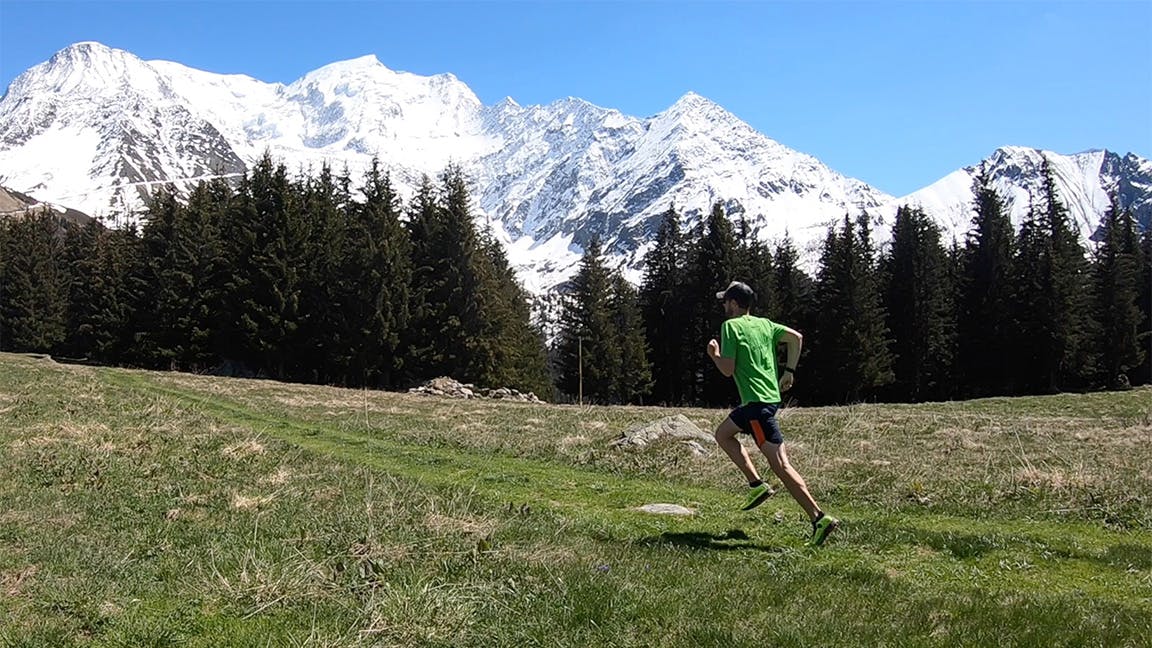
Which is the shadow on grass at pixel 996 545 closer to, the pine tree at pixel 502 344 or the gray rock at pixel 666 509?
the gray rock at pixel 666 509

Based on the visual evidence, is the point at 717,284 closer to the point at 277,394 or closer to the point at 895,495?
the point at 277,394

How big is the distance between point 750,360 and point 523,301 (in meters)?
64.3

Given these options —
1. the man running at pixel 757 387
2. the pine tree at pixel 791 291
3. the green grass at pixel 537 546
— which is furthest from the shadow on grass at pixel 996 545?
the pine tree at pixel 791 291

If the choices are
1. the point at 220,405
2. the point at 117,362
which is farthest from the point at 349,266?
the point at 220,405

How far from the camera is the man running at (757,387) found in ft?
25.6

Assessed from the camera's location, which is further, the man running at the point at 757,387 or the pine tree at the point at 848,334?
the pine tree at the point at 848,334

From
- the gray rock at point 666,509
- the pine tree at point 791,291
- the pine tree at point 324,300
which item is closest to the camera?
the gray rock at point 666,509

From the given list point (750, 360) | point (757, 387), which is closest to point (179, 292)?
point (750, 360)

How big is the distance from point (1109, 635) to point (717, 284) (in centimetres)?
5590

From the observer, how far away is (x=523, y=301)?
7175 centimetres

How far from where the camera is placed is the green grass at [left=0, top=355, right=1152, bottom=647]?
5344 mm

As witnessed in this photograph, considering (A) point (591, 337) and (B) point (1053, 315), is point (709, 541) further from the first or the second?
(B) point (1053, 315)

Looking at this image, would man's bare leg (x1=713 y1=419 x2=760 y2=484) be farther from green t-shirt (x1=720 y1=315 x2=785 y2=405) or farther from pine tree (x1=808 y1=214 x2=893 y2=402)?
pine tree (x1=808 y1=214 x2=893 y2=402)

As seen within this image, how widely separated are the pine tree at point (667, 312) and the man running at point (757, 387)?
180 feet
